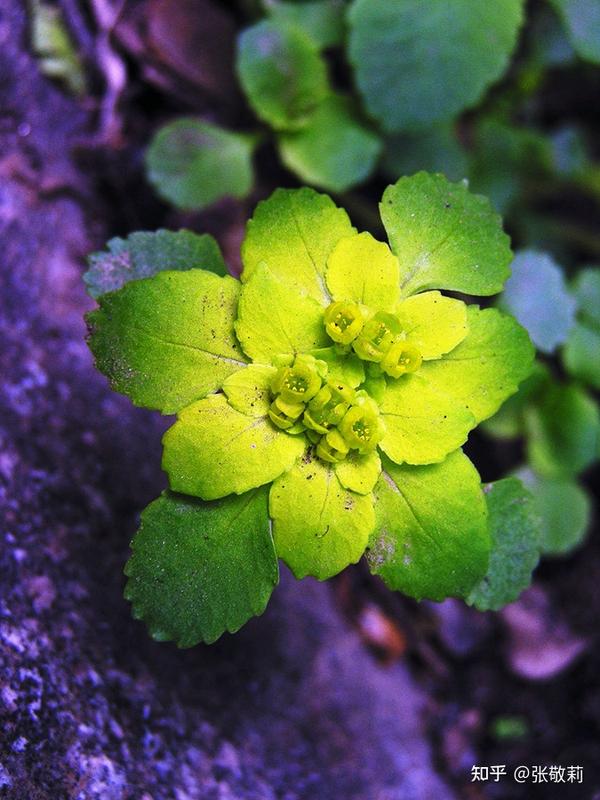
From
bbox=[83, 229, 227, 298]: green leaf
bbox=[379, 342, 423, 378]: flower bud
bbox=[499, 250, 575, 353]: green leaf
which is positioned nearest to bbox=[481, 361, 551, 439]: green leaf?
bbox=[499, 250, 575, 353]: green leaf

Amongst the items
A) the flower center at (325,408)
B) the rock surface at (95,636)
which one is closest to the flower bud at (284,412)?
the flower center at (325,408)

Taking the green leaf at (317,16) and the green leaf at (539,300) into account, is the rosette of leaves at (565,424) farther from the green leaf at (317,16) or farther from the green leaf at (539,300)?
the green leaf at (317,16)

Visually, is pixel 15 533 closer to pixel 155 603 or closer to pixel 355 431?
pixel 155 603

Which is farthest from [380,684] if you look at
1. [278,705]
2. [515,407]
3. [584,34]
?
[584,34]

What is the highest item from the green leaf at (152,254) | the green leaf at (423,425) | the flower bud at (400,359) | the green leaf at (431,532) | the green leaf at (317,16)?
the green leaf at (317,16)

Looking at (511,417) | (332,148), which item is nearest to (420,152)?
(332,148)

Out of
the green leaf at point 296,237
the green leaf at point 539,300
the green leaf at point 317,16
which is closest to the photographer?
the green leaf at point 296,237
